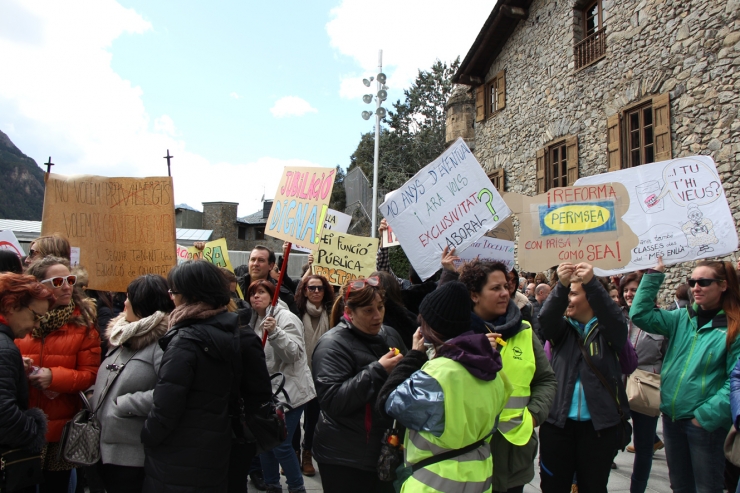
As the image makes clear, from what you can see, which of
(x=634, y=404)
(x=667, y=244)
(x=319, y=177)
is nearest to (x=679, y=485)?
(x=634, y=404)

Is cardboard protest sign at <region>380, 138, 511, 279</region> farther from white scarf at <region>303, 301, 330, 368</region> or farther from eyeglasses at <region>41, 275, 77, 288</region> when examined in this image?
eyeglasses at <region>41, 275, 77, 288</region>

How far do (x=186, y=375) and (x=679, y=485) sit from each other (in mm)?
3286

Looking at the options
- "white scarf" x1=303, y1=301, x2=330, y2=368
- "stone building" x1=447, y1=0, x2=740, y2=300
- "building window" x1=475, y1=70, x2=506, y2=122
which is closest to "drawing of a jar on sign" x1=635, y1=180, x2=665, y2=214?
"white scarf" x1=303, y1=301, x2=330, y2=368

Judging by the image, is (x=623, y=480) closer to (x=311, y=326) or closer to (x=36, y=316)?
(x=311, y=326)

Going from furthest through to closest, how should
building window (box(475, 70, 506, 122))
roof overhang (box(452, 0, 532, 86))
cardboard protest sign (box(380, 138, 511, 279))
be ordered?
building window (box(475, 70, 506, 122))
roof overhang (box(452, 0, 532, 86))
cardboard protest sign (box(380, 138, 511, 279))

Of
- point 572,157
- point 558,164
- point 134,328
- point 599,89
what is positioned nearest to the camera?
point 134,328

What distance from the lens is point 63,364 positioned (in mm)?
3182

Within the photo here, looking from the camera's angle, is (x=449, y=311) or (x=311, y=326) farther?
(x=311, y=326)

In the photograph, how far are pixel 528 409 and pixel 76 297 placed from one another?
2.89m

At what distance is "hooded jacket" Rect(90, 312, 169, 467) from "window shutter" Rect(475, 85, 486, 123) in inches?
666

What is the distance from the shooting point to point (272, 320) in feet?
13.0

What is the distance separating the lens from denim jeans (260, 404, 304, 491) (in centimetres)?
405

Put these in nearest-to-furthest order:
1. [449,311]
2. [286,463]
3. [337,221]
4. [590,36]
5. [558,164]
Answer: [449,311], [286,463], [337,221], [590,36], [558,164]

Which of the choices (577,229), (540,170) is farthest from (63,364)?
(540,170)
